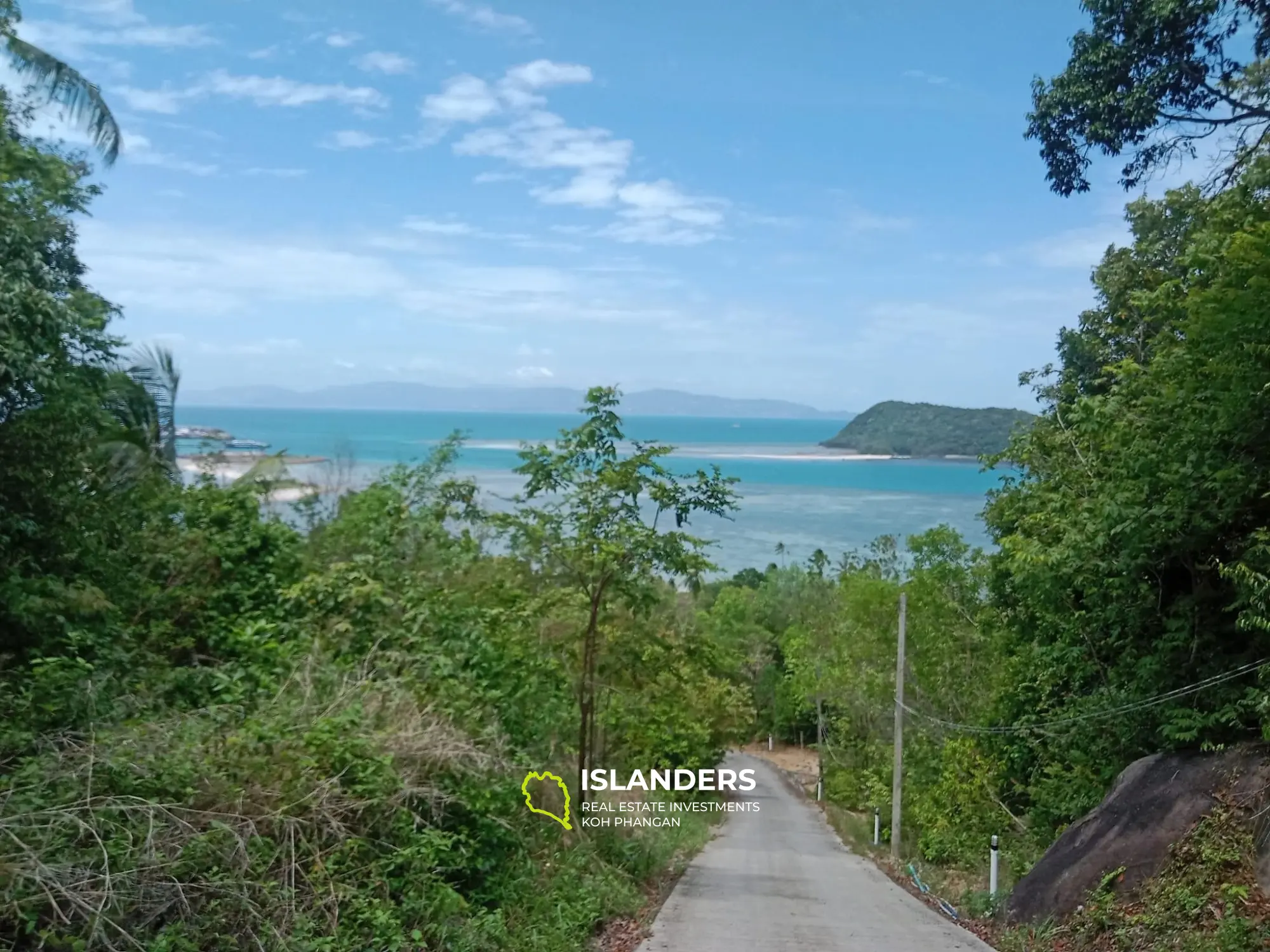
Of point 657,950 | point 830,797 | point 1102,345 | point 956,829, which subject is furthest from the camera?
point 830,797

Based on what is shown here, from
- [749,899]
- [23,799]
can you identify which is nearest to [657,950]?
[749,899]

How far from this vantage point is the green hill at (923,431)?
28328 mm

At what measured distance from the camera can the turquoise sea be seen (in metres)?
20.2

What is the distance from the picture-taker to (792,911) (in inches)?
467

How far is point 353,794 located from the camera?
7.28 metres

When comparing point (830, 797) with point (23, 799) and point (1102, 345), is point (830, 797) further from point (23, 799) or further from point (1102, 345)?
point (23, 799)

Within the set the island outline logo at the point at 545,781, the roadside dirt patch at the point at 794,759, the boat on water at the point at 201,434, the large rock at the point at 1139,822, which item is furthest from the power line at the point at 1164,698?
the roadside dirt patch at the point at 794,759

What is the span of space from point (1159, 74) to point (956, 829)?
1636 cm

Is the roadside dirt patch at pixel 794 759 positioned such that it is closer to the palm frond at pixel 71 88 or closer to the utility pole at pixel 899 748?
the utility pole at pixel 899 748

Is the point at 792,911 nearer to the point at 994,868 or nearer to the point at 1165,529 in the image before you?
the point at 994,868

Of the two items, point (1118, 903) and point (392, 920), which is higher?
point (392, 920)

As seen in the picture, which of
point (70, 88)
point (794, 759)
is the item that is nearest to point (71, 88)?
point (70, 88)

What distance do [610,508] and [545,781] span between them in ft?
10.7

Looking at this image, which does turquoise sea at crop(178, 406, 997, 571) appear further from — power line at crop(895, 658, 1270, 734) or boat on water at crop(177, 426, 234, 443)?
power line at crop(895, 658, 1270, 734)
